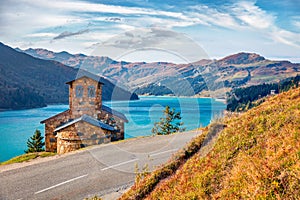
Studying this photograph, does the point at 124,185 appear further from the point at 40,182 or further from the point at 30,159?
the point at 30,159

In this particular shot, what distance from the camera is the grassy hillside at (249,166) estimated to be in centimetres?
500

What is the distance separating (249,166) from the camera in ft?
19.5

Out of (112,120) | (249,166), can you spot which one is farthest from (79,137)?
(249,166)

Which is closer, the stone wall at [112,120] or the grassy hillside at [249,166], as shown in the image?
the grassy hillside at [249,166]

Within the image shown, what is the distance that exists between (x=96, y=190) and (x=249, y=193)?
557 centimetres

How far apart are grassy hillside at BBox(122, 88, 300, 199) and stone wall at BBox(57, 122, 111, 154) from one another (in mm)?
10233

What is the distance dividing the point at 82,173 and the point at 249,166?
704 centimetres

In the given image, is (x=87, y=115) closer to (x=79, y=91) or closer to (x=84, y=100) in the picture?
(x=84, y=100)

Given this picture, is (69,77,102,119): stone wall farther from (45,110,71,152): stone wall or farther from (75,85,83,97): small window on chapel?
(45,110,71,152): stone wall

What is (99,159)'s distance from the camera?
43.0 feet

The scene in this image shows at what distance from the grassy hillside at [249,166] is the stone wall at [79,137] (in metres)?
10.2

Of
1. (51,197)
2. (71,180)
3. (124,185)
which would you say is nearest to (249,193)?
(124,185)

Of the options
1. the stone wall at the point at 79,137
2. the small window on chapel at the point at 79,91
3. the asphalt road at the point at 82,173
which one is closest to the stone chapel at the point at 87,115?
the small window on chapel at the point at 79,91

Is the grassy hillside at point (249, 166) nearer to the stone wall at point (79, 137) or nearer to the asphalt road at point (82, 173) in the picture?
the asphalt road at point (82, 173)
